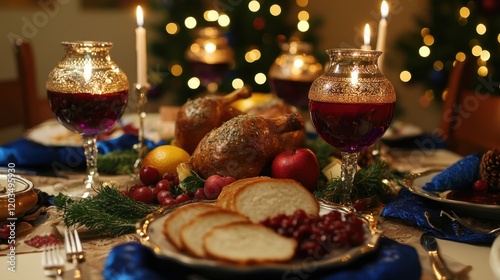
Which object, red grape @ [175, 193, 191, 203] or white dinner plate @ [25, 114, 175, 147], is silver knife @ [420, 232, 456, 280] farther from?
white dinner plate @ [25, 114, 175, 147]

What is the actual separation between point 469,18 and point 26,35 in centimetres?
337

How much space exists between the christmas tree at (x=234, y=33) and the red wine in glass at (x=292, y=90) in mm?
2101

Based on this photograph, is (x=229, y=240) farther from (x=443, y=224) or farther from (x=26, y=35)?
(x=26, y=35)

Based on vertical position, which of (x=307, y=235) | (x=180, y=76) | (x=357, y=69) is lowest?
(x=180, y=76)

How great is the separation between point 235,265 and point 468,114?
1.72 m

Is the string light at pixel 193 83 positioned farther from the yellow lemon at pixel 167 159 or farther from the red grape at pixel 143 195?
the red grape at pixel 143 195

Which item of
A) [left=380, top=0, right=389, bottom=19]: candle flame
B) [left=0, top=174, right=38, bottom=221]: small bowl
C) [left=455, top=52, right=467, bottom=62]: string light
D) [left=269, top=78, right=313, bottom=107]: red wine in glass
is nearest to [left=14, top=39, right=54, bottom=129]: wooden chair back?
[left=269, top=78, right=313, bottom=107]: red wine in glass

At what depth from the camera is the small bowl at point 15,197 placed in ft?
3.37

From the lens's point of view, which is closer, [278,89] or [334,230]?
[334,230]

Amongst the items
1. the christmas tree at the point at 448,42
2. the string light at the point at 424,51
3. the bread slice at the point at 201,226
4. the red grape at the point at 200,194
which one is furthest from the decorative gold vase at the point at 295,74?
the string light at the point at 424,51

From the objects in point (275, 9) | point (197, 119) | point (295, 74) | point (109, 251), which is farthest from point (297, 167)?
point (275, 9)

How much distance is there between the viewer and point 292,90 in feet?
6.29

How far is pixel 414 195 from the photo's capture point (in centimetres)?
123

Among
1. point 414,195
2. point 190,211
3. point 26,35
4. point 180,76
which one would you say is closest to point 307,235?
point 190,211
